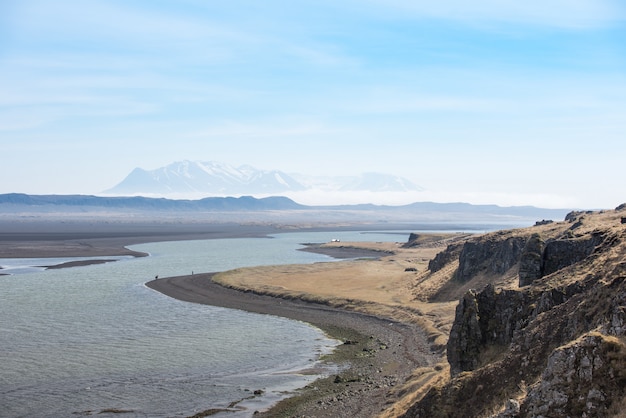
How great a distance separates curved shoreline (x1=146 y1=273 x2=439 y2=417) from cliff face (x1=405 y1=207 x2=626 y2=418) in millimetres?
10374

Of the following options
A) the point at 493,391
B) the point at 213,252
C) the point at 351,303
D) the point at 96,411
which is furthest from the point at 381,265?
the point at 493,391

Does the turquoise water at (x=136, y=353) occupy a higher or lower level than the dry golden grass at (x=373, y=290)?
lower

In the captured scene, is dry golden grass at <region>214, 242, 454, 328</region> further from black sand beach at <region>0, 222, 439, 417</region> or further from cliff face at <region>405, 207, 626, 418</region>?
cliff face at <region>405, 207, 626, 418</region>

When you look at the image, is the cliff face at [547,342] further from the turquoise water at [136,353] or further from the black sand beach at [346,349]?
the turquoise water at [136,353]

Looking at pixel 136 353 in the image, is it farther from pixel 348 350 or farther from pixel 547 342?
pixel 547 342

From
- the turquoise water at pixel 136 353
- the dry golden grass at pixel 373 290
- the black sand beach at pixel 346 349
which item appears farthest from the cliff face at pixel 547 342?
the turquoise water at pixel 136 353

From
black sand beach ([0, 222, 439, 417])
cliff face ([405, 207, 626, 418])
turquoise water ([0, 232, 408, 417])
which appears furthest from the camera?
turquoise water ([0, 232, 408, 417])

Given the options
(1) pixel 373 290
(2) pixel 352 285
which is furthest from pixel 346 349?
(2) pixel 352 285

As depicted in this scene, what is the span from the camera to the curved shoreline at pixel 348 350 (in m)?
40.9

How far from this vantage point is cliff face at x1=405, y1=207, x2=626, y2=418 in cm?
1970

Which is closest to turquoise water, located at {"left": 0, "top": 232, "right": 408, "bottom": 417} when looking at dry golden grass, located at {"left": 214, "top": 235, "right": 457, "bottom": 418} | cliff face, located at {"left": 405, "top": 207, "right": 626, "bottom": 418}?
dry golden grass, located at {"left": 214, "top": 235, "right": 457, "bottom": 418}

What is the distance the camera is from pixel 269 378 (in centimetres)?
4794

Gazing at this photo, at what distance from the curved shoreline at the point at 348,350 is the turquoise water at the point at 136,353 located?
2.19 m

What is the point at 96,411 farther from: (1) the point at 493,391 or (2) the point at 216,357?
(1) the point at 493,391
